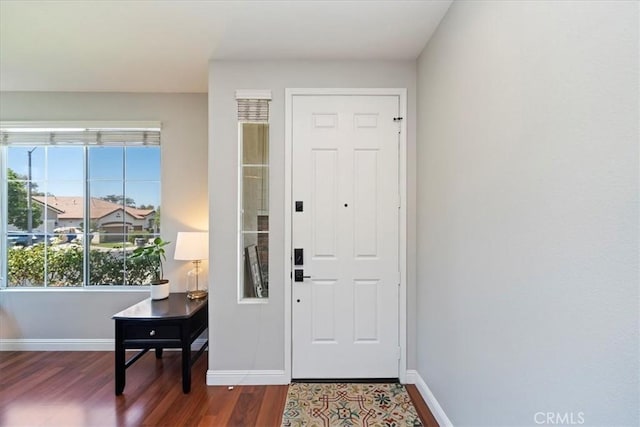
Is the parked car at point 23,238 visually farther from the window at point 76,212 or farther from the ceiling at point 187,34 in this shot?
the ceiling at point 187,34

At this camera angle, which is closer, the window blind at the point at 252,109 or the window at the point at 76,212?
the window blind at the point at 252,109

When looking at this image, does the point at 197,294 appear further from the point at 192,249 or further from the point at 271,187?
the point at 271,187

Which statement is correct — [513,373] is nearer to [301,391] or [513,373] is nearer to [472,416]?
[472,416]

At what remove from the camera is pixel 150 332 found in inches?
92.4

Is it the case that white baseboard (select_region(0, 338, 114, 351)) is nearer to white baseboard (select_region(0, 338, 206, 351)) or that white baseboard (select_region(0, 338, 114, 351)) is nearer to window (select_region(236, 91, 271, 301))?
white baseboard (select_region(0, 338, 206, 351))

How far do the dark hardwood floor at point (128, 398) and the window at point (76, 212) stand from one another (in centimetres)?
88

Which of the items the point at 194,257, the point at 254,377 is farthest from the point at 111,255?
the point at 254,377

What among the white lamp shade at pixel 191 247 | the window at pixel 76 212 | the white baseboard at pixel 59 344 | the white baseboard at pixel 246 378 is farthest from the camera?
the window at pixel 76 212

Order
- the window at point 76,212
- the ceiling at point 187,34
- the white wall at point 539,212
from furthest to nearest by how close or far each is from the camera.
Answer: the window at point 76,212, the ceiling at point 187,34, the white wall at point 539,212

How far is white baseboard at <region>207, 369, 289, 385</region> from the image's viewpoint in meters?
2.43

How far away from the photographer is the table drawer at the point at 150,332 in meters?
2.34

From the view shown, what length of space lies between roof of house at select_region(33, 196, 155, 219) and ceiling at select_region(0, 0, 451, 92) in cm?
121

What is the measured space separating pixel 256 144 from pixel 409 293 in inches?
71.0

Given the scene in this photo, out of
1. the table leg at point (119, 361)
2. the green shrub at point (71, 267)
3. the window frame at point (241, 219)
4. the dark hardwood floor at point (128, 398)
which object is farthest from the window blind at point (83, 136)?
the dark hardwood floor at point (128, 398)
